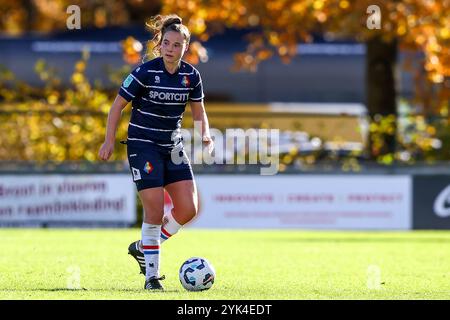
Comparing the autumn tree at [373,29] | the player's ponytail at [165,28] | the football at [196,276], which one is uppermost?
the autumn tree at [373,29]

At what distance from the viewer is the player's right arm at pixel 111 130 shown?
29.3 ft

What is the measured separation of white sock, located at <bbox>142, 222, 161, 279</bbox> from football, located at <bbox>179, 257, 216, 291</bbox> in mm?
234

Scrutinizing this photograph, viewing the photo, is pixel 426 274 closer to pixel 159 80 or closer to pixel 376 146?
pixel 159 80

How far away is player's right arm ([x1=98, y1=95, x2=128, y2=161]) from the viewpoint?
29.3ft

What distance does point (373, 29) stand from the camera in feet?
68.9

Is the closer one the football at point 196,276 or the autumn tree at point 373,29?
the football at point 196,276

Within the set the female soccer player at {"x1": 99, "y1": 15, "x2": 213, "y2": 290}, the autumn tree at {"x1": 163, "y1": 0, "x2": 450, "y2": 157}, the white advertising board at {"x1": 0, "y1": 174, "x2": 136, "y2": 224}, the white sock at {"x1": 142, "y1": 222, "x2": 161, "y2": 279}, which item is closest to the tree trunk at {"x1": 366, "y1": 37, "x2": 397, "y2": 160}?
the autumn tree at {"x1": 163, "y1": 0, "x2": 450, "y2": 157}

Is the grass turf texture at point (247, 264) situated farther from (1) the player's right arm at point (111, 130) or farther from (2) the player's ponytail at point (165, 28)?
(2) the player's ponytail at point (165, 28)

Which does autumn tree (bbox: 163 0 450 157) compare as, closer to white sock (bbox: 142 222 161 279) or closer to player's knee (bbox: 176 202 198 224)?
player's knee (bbox: 176 202 198 224)

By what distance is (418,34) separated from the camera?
850 inches

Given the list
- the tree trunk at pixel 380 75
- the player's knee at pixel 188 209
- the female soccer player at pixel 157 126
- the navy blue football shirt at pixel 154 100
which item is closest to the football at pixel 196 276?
the female soccer player at pixel 157 126

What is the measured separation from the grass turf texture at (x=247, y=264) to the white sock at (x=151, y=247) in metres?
0.17

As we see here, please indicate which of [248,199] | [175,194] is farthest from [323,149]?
[175,194]

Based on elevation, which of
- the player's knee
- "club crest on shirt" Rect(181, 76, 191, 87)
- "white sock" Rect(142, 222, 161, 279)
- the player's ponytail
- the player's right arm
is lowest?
"white sock" Rect(142, 222, 161, 279)
